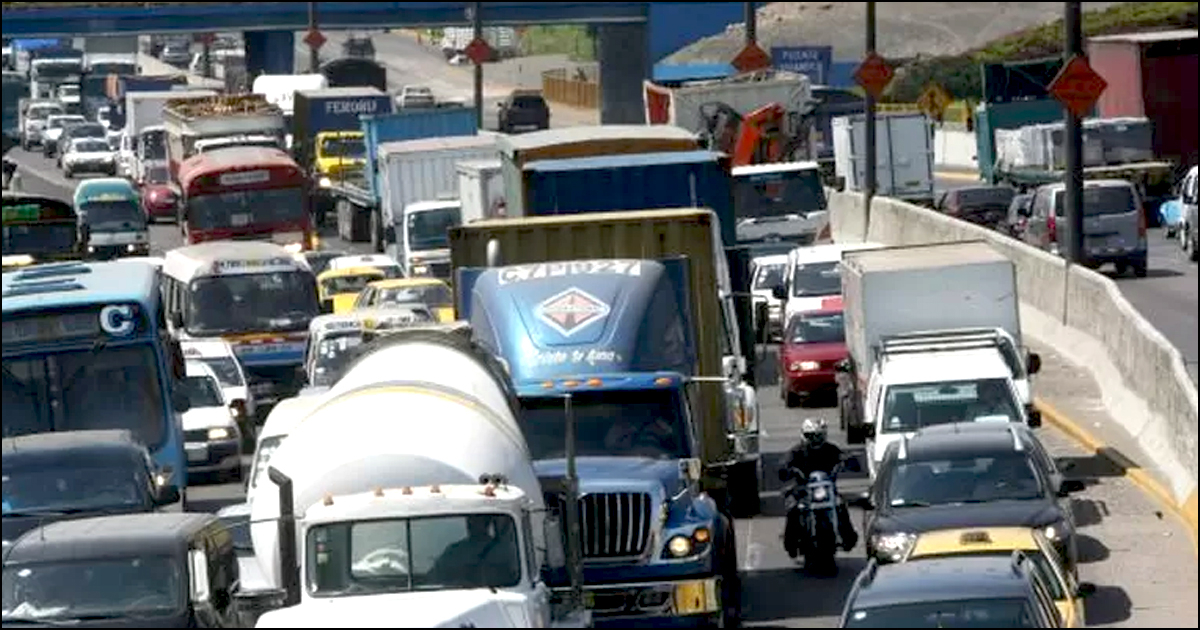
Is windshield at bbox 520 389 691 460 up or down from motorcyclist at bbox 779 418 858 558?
up

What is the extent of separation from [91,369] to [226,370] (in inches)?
325

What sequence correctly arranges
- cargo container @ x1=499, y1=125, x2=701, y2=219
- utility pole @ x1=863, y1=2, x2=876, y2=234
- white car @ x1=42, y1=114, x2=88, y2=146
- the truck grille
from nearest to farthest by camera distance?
the truck grille < cargo container @ x1=499, y1=125, x2=701, y2=219 < utility pole @ x1=863, y1=2, x2=876, y2=234 < white car @ x1=42, y1=114, x2=88, y2=146

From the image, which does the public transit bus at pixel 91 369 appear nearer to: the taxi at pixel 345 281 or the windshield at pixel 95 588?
the windshield at pixel 95 588

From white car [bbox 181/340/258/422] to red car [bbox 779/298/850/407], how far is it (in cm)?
693

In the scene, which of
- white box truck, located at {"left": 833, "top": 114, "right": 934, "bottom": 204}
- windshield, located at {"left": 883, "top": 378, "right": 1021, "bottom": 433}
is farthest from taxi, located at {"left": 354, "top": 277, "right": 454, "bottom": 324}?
white box truck, located at {"left": 833, "top": 114, "right": 934, "bottom": 204}

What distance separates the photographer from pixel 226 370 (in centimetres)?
3788

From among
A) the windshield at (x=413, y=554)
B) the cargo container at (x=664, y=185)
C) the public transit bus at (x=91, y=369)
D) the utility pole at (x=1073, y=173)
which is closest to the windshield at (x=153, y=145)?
the utility pole at (x=1073, y=173)

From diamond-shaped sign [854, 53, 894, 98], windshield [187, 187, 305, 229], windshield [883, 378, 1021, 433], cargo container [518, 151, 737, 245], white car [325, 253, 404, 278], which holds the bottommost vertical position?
windshield [883, 378, 1021, 433]

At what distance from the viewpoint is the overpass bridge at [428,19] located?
10994 centimetres

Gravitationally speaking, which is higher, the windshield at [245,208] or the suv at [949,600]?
the windshield at [245,208]

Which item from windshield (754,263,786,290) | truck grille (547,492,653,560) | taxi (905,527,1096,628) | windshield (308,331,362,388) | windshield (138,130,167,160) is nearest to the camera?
taxi (905,527,1096,628)

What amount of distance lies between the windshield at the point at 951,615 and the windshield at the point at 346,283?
32477 millimetres

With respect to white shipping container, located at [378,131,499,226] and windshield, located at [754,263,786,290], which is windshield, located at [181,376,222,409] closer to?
windshield, located at [754,263,786,290]

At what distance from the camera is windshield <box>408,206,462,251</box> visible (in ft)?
183
